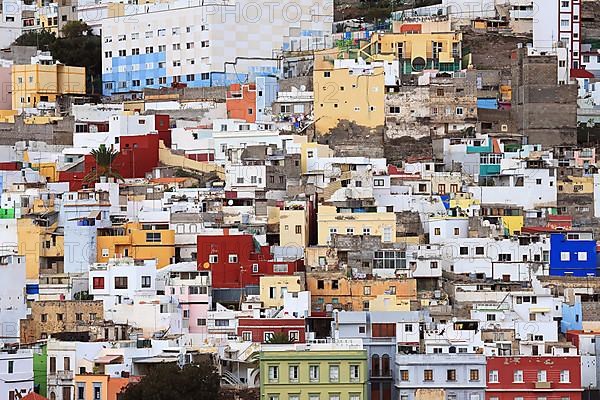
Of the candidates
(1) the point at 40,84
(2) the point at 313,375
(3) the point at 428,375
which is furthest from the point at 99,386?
(1) the point at 40,84

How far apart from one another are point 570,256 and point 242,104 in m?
18.3

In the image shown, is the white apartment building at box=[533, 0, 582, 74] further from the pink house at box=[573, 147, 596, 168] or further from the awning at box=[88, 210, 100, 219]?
the awning at box=[88, 210, 100, 219]

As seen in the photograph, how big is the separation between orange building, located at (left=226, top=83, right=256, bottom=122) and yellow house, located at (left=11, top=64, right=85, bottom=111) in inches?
252

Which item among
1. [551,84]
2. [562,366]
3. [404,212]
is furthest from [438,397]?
[551,84]

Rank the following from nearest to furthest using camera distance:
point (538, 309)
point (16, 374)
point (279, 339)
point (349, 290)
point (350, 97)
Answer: point (16, 374) < point (279, 339) < point (538, 309) < point (349, 290) < point (350, 97)

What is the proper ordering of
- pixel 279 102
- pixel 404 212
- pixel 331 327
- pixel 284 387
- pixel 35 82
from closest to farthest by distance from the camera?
pixel 284 387, pixel 331 327, pixel 404 212, pixel 279 102, pixel 35 82

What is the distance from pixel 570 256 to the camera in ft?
182

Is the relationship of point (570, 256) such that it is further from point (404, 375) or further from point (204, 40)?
point (204, 40)

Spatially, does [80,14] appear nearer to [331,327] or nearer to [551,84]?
[551,84]

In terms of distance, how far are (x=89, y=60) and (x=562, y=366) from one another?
3692 cm

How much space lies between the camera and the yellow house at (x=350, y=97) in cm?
6644

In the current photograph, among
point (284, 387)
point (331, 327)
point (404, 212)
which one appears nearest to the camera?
point (284, 387)

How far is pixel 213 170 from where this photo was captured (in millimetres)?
65188

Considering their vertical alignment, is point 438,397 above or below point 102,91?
below
